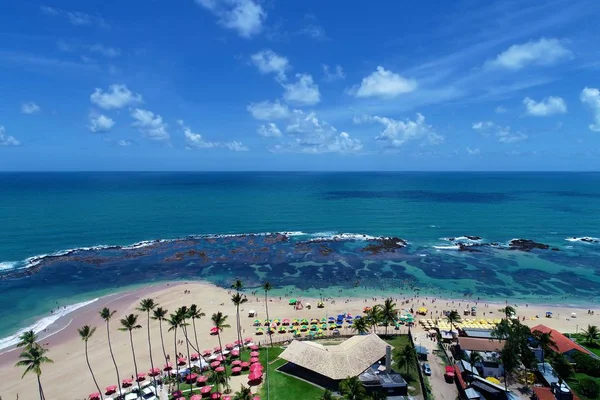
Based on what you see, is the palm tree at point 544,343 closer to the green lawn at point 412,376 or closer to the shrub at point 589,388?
the shrub at point 589,388

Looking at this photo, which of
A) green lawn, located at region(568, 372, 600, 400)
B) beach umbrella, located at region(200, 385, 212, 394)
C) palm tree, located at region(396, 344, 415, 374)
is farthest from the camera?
palm tree, located at region(396, 344, 415, 374)

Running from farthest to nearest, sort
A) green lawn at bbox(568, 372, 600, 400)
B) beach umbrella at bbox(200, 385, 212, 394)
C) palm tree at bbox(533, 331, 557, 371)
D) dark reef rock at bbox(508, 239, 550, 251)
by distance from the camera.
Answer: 1. dark reef rock at bbox(508, 239, 550, 251)
2. palm tree at bbox(533, 331, 557, 371)
3. beach umbrella at bbox(200, 385, 212, 394)
4. green lawn at bbox(568, 372, 600, 400)

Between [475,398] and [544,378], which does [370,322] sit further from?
[544,378]

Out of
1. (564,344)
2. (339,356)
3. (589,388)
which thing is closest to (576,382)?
(589,388)

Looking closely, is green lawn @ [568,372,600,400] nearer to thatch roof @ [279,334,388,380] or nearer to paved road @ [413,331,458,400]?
paved road @ [413,331,458,400]

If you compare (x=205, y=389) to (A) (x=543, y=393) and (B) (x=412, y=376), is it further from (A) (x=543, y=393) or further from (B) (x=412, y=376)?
(A) (x=543, y=393)

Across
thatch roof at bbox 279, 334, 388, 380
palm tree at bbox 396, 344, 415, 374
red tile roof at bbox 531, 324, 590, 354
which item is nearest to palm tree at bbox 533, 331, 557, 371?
red tile roof at bbox 531, 324, 590, 354
